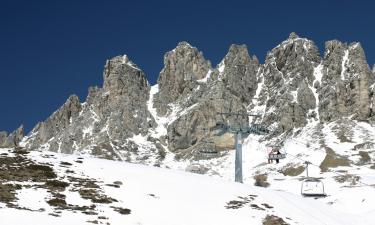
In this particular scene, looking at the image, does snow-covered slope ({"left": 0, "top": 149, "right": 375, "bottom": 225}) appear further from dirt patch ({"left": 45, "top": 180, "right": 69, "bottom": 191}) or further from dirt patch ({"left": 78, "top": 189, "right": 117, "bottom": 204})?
dirt patch ({"left": 45, "top": 180, "right": 69, "bottom": 191})

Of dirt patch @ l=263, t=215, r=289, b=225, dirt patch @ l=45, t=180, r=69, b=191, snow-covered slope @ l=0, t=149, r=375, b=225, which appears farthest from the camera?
dirt patch @ l=263, t=215, r=289, b=225

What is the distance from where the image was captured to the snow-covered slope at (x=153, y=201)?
136ft

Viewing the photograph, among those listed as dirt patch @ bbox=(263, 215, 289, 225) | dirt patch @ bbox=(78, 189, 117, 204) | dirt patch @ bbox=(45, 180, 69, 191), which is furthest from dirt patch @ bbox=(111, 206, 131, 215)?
dirt patch @ bbox=(263, 215, 289, 225)

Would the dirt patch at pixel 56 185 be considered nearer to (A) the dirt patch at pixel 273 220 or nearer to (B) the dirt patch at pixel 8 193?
(B) the dirt patch at pixel 8 193

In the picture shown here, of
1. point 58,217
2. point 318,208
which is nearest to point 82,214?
point 58,217

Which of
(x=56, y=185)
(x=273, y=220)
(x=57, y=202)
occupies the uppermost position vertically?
(x=56, y=185)

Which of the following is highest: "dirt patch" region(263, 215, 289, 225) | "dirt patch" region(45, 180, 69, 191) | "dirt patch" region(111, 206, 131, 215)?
"dirt patch" region(45, 180, 69, 191)

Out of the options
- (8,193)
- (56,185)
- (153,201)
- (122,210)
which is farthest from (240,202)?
(8,193)

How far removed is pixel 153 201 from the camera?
4853cm

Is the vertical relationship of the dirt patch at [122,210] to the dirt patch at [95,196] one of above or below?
below

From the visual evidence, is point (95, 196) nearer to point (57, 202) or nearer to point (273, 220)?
point (57, 202)

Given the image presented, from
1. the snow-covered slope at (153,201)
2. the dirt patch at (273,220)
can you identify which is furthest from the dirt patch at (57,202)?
the dirt patch at (273,220)

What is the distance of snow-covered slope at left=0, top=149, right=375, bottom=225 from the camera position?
Result: 1628 inches

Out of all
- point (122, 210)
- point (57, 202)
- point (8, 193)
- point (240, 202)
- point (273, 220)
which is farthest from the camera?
point (240, 202)
